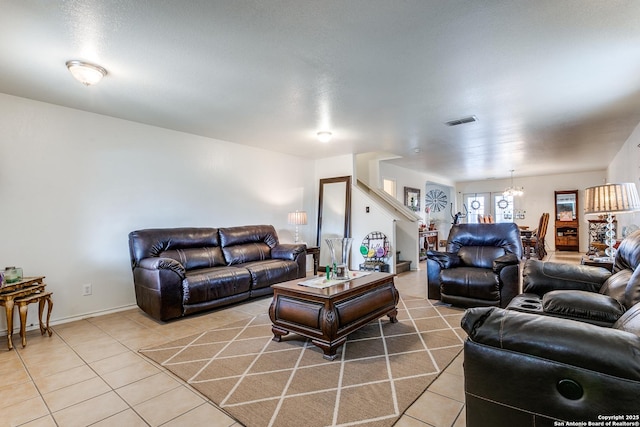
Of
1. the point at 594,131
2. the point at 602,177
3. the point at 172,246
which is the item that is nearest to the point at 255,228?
the point at 172,246

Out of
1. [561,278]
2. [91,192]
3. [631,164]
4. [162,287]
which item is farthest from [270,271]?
[631,164]

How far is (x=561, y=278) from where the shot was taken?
2.61 meters

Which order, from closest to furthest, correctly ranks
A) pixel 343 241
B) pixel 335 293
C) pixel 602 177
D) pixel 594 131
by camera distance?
pixel 335 293
pixel 343 241
pixel 594 131
pixel 602 177

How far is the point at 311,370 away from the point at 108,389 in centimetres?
140

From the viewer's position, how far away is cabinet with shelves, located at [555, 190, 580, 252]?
9.55 meters

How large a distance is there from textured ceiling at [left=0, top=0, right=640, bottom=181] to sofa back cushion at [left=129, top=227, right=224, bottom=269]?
59.1 inches

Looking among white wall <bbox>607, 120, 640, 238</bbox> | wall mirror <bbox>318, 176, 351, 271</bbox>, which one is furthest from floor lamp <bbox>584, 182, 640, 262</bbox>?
wall mirror <bbox>318, 176, 351, 271</bbox>

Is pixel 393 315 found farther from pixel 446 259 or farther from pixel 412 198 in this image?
pixel 412 198

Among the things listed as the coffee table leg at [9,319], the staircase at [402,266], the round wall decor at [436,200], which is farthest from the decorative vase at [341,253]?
the round wall decor at [436,200]

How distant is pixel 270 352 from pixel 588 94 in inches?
164

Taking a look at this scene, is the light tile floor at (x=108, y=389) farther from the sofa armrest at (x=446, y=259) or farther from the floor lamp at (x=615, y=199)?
the floor lamp at (x=615, y=199)

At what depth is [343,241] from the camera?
10.5 feet

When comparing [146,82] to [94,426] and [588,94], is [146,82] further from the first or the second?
[588,94]

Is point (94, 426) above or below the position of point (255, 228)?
below
